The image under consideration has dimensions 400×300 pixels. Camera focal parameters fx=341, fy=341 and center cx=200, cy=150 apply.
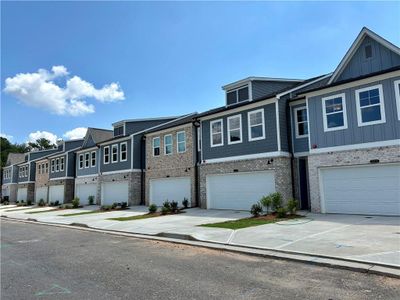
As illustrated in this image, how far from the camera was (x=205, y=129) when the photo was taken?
71.4 feet

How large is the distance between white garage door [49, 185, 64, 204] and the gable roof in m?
32.7

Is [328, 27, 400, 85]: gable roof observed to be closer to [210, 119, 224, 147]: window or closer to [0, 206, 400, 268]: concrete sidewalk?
A: [210, 119, 224, 147]: window

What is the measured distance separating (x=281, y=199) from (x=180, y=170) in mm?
9204

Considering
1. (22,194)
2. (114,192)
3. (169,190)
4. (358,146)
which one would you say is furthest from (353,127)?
→ (22,194)

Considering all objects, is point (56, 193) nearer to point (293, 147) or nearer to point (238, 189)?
point (238, 189)

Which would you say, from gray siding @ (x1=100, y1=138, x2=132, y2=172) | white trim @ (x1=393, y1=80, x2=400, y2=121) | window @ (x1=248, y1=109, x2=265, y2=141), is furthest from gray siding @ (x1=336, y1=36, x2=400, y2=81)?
gray siding @ (x1=100, y1=138, x2=132, y2=172)

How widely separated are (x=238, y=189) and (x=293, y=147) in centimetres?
392

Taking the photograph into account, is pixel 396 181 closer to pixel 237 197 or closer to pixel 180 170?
pixel 237 197

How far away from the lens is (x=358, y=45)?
1727cm

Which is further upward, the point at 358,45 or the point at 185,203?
the point at 358,45

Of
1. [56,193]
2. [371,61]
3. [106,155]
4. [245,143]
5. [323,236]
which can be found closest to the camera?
[323,236]

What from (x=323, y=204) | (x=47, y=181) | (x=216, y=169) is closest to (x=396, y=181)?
(x=323, y=204)

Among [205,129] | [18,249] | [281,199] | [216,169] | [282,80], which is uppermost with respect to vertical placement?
[282,80]

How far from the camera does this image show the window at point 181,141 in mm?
24125
